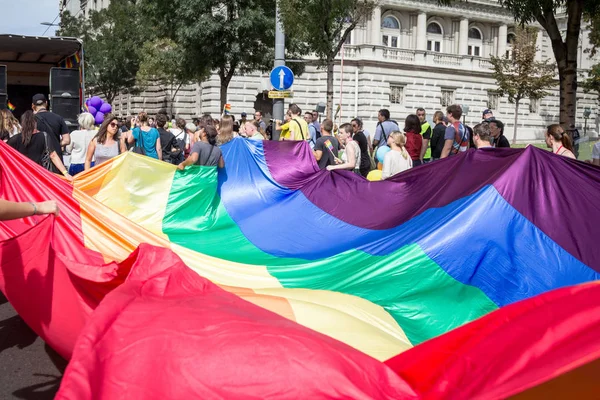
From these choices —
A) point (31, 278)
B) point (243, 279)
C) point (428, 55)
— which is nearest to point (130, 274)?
point (31, 278)

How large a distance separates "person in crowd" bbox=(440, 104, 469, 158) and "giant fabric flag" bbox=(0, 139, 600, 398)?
2.96m

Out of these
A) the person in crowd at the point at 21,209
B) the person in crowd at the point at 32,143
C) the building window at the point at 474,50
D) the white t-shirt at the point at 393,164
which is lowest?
the person in crowd at the point at 21,209

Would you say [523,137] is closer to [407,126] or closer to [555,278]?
[407,126]

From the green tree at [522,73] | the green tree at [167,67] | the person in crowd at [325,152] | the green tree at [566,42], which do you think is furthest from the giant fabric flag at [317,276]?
the green tree at [522,73]

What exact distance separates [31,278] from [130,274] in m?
1.36

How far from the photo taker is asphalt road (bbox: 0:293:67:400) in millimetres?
4824

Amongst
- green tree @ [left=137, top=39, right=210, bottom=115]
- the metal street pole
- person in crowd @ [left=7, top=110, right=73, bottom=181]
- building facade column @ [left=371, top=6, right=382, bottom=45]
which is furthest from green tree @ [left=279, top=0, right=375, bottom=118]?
building facade column @ [left=371, top=6, right=382, bottom=45]

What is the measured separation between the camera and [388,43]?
170 ft

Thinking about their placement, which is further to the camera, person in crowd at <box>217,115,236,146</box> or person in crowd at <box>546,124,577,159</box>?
person in crowd at <box>217,115,236,146</box>

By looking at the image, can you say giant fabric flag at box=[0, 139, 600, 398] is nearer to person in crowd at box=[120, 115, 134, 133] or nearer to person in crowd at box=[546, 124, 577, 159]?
person in crowd at box=[546, 124, 577, 159]

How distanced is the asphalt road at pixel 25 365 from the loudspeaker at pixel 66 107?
1059 centimetres

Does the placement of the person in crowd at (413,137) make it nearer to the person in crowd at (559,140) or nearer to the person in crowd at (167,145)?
the person in crowd at (559,140)

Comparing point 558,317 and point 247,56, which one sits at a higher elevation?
point 247,56

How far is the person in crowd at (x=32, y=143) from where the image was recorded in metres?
8.92
